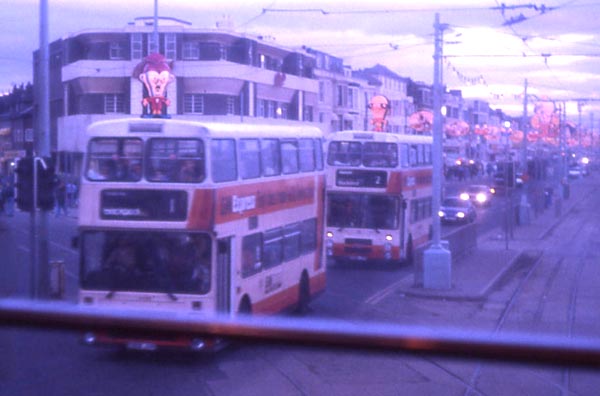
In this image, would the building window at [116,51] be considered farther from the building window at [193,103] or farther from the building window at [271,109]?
the building window at [271,109]

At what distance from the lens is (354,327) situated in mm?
2684

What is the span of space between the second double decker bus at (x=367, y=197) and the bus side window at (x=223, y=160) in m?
10.5

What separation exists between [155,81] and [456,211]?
1797 centimetres

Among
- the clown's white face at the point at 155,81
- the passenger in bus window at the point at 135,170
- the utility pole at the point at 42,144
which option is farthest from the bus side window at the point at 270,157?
the clown's white face at the point at 155,81

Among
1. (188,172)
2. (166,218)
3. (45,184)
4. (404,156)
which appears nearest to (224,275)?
(166,218)

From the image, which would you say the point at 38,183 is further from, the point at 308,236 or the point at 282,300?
the point at 308,236

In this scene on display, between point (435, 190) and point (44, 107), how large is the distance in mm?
7491

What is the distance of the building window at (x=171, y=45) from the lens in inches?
1259

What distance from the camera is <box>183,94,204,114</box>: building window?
105 ft

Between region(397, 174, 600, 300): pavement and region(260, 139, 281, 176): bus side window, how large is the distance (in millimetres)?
5468

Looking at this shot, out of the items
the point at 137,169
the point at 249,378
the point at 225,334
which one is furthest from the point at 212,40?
the point at 225,334

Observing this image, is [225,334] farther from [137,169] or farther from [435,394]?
[137,169]

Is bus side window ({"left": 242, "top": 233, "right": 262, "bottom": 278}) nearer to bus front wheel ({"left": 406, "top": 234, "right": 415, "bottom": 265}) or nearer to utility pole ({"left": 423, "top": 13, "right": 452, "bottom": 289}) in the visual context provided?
utility pole ({"left": 423, "top": 13, "right": 452, "bottom": 289})

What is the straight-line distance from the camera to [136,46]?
31.1 meters
